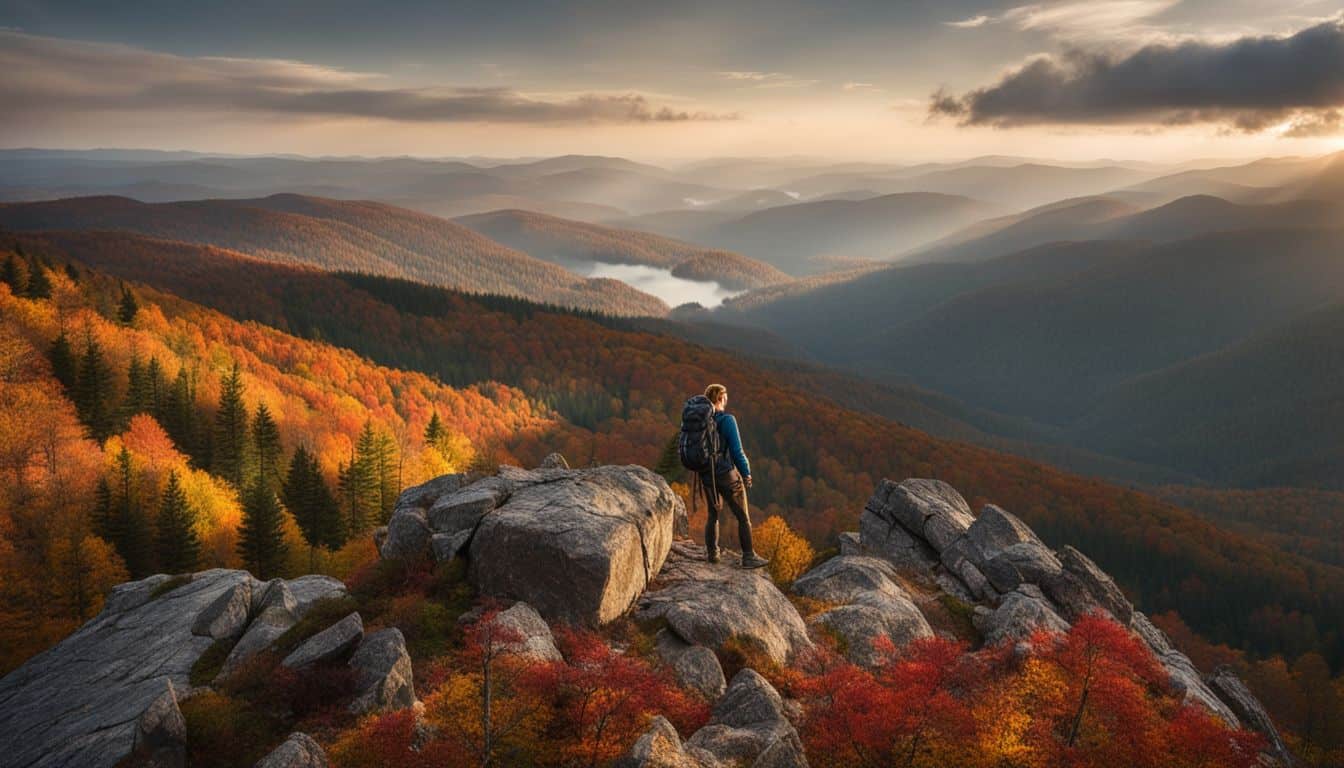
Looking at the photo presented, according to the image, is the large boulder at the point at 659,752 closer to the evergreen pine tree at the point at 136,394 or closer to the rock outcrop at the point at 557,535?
the rock outcrop at the point at 557,535

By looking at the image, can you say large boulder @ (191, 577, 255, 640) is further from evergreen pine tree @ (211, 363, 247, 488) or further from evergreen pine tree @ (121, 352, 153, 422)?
evergreen pine tree @ (121, 352, 153, 422)

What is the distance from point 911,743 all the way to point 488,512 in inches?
587

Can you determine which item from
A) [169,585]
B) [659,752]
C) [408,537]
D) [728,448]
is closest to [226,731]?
[408,537]

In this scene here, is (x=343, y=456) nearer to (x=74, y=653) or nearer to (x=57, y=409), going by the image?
(x=57, y=409)

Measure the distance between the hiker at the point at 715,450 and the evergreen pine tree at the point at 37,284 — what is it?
113120 mm

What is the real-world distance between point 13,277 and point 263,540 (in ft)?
233

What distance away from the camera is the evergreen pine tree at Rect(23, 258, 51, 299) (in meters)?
92.6

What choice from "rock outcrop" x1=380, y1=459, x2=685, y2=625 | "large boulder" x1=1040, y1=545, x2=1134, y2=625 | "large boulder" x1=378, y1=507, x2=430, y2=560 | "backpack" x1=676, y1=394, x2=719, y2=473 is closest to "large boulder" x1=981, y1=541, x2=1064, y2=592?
"large boulder" x1=1040, y1=545, x2=1134, y2=625

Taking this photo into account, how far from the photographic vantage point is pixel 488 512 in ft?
76.7

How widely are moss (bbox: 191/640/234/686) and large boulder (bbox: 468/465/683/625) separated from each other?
8088 millimetres

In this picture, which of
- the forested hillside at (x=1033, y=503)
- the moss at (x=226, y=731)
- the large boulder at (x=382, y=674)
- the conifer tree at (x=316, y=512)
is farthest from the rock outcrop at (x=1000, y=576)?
the forested hillside at (x=1033, y=503)

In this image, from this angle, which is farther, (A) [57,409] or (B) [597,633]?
(A) [57,409]

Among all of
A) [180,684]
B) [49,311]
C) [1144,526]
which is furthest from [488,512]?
[1144,526]

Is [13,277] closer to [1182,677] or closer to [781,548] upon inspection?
[781,548]
